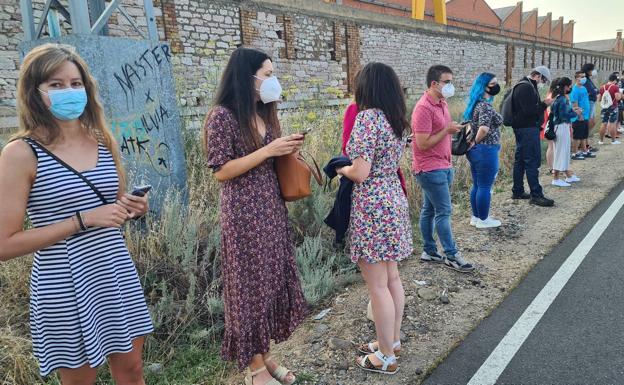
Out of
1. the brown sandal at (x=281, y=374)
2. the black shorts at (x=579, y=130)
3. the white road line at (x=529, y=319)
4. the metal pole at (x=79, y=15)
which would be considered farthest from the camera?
the black shorts at (x=579, y=130)

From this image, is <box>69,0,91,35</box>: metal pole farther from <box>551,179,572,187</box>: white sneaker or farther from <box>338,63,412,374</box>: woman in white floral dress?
<box>551,179,572,187</box>: white sneaker

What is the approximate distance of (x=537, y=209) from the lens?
6680 mm

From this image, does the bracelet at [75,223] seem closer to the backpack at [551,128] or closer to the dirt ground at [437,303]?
the dirt ground at [437,303]

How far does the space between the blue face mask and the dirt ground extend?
6.45 ft

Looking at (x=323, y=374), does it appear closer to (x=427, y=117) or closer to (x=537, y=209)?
(x=427, y=117)

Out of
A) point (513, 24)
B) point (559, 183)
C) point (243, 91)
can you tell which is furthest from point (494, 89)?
point (513, 24)

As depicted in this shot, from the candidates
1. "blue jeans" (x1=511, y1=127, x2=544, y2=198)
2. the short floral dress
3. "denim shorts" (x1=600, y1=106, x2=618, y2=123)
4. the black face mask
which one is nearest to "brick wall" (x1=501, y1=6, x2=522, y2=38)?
"denim shorts" (x1=600, y1=106, x2=618, y2=123)

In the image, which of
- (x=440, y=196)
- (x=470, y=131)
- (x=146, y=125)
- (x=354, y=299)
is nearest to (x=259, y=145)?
(x=354, y=299)

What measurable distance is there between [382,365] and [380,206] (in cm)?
106

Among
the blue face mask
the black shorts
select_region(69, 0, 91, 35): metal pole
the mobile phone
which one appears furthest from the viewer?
the black shorts

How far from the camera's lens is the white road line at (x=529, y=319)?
294 centimetres

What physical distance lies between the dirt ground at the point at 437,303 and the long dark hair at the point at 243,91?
1660 millimetres

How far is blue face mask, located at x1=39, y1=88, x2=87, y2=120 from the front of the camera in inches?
73.4

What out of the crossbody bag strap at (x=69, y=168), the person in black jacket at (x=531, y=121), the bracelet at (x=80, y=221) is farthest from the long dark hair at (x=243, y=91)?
the person in black jacket at (x=531, y=121)
